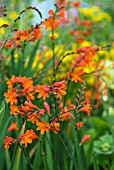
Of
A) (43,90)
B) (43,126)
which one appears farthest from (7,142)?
(43,90)

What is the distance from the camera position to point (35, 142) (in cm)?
273

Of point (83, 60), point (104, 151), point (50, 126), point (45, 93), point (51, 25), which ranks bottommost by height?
point (104, 151)

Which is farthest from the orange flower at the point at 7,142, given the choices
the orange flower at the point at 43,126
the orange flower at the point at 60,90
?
the orange flower at the point at 60,90

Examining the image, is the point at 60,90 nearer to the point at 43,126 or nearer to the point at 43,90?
the point at 43,90

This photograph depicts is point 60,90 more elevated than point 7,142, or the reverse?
point 60,90

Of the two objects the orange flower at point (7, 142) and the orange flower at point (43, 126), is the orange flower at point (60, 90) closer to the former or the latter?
the orange flower at point (43, 126)

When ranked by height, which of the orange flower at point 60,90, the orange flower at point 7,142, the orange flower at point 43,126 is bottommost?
the orange flower at point 7,142

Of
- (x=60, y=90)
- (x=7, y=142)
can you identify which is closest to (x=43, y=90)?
(x=60, y=90)

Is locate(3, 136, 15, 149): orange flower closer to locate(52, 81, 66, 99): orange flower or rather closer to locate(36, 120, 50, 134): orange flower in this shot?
locate(36, 120, 50, 134): orange flower

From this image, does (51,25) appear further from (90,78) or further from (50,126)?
(90,78)

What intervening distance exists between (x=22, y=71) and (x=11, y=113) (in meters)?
0.98

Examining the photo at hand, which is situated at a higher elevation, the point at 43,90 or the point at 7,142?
the point at 43,90

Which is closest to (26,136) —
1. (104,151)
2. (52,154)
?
(52,154)

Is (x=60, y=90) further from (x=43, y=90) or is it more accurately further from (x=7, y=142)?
(x=7, y=142)
